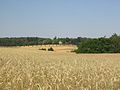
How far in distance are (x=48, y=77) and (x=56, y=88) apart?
1807mm

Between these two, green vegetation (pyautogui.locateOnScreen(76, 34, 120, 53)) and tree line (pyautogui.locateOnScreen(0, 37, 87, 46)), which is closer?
green vegetation (pyautogui.locateOnScreen(76, 34, 120, 53))

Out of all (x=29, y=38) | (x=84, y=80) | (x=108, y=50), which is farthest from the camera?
(x=29, y=38)

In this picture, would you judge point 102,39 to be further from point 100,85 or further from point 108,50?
point 100,85

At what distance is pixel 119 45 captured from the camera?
70.2 m

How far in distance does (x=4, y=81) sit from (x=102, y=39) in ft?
212

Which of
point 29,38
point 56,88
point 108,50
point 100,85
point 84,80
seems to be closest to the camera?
point 56,88

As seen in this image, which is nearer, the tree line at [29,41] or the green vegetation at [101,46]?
the green vegetation at [101,46]

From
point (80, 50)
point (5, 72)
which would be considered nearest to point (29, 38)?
point (80, 50)

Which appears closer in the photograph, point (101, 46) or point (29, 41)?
point (101, 46)

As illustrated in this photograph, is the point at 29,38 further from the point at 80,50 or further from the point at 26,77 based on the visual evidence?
the point at 26,77

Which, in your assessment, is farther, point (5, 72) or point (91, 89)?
point (5, 72)

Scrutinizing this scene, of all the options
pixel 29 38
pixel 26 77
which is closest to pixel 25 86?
pixel 26 77

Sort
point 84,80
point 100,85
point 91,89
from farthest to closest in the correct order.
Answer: point 84,80, point 100,85, point 91,89

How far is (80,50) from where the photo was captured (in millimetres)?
70125
